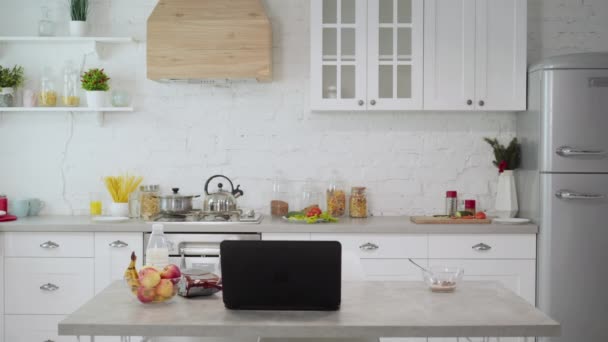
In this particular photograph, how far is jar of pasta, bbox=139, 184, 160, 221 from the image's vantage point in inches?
177

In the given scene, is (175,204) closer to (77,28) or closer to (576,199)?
→ (77,28)

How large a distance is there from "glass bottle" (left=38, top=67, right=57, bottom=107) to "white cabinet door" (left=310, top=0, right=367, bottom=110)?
1770mm

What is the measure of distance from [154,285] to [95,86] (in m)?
2.60

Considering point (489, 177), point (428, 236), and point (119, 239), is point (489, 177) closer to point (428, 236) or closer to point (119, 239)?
point (428, 236)

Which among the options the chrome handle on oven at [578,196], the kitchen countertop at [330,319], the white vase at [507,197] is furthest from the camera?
the white vase at [507,197]

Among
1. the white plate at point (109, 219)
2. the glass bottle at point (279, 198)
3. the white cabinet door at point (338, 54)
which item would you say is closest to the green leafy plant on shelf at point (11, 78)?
the white plate at point (109, 219)

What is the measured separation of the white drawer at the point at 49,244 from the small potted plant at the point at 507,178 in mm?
2664

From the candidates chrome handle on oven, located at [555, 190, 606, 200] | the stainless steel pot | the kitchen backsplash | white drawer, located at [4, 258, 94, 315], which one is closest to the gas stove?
the stainless steel pot

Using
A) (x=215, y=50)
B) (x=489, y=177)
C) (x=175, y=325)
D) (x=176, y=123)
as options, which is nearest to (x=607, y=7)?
(x=489, y=177)

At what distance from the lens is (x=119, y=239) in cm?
423

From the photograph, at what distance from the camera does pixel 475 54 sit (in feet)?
14.6

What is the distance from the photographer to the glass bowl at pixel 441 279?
2.63 meters

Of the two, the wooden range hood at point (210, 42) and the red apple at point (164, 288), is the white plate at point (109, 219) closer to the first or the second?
the wooden range hood at point (210, 42)

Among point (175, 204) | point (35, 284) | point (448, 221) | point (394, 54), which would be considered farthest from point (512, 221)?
point (35, 284)
